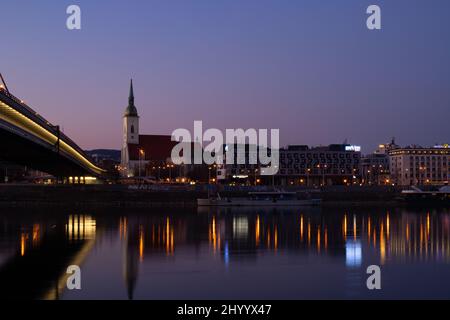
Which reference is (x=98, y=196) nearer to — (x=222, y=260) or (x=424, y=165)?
(x=222, y=260)

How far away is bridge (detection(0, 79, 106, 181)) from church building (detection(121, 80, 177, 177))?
4389 cm

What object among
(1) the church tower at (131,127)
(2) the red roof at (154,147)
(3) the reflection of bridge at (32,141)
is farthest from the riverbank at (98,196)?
(1) the church tower at (131,127)

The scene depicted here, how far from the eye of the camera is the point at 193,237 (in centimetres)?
3186

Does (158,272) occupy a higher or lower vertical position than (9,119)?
lower

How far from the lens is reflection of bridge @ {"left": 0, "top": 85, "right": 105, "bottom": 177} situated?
32250 mm

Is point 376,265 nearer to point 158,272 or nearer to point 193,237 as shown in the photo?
point 158,272

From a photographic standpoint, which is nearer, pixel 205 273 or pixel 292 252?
pixel 205 273

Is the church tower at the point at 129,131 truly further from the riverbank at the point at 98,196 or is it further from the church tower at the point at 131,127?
the riverbank at the point at 98,196

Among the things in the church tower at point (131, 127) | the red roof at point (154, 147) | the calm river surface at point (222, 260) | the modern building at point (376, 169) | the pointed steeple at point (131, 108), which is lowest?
A: the calm river surface at point (222, 260)

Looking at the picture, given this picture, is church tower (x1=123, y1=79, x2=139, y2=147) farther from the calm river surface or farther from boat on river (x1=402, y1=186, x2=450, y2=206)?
the calm river surface

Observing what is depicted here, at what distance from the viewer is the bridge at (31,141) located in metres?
32.3

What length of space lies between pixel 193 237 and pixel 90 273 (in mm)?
11954

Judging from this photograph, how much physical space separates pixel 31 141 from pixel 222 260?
19.5 meters
